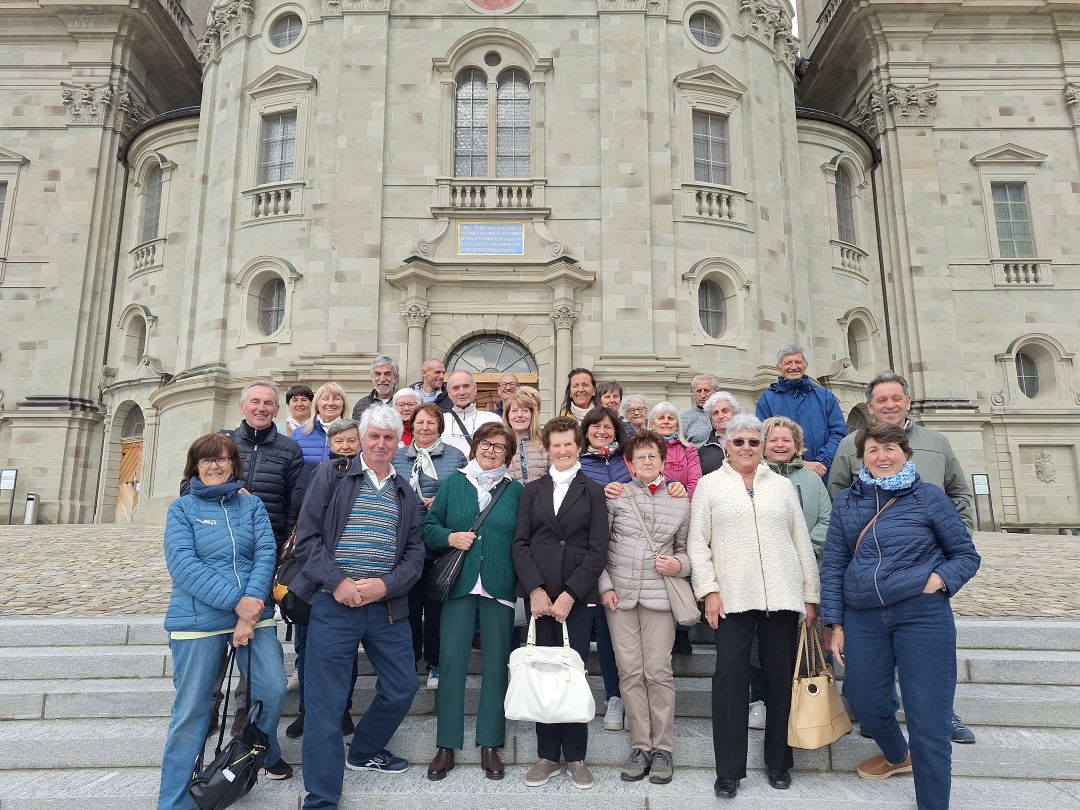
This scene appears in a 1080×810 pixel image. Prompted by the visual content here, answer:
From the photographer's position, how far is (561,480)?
4.80 metres

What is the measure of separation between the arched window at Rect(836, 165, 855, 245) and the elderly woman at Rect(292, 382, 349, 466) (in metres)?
19.2

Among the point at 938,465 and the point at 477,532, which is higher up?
the point at 938,465

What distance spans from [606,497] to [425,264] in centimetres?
1254

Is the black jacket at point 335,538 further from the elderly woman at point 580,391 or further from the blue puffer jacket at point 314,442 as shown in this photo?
the elderly woman at point 580,391

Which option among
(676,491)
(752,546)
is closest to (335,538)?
(676,491)

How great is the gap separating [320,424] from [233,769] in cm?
304

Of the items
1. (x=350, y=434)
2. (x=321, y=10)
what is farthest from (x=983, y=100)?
(x=350, y=434)

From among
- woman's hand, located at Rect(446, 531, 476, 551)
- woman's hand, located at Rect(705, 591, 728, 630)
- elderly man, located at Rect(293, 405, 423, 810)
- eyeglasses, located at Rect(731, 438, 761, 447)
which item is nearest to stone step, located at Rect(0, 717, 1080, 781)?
elderly man, located at Rect(293, 405, 423, 810)

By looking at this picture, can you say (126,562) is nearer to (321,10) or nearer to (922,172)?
(321,10)

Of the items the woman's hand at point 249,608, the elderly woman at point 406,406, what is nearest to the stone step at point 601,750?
the woman's hand at point 249,608

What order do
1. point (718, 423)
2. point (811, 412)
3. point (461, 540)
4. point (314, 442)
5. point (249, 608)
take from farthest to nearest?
1. point (811, 412)
2. point (314, 442)
3. point (718, 423)
4. point (461, 540)
5. point (249, 608)

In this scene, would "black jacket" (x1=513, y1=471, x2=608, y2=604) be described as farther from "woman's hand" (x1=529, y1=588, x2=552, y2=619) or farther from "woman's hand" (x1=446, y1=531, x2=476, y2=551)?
"woman's hand" (x1=446, y1=531, x2=476, y2=551)

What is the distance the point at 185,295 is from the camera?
18500 mm

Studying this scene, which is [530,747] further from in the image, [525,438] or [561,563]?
[525,438]
